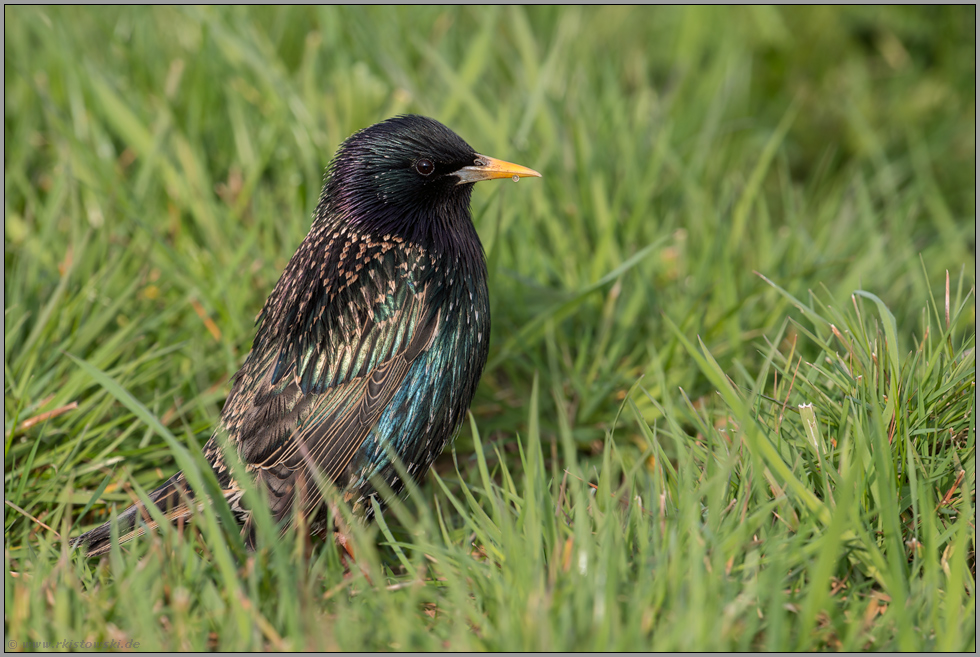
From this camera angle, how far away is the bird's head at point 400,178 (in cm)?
278

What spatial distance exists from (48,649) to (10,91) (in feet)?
→ 11.0

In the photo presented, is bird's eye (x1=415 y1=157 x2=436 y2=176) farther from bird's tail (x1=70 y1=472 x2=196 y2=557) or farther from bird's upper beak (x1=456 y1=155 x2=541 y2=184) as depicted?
Result: bird's tail (x1=70 y1=472 x2=196 y2=557)

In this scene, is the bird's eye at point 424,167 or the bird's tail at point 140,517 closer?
the bird's tail at point 140,517

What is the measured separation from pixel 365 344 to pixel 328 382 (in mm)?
161

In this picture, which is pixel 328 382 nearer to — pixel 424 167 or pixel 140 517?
pixel 140 517

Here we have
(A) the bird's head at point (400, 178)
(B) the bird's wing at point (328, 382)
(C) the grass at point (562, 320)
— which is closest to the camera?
(C) the grass at point (562, 320)

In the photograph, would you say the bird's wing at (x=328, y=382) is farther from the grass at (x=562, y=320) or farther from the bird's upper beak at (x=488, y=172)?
the bird's upper beak at (x=488, y=172)

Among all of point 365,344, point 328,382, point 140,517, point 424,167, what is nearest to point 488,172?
point 424,167

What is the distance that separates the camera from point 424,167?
279cm

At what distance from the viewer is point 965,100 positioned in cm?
508

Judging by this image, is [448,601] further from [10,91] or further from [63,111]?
[10,91]

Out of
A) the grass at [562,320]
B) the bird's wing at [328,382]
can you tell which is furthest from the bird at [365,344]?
the grass at [562,320]

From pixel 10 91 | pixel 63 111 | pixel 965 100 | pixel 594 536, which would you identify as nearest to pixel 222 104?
pixel 63 111

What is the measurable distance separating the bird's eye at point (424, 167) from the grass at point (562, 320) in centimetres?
75
